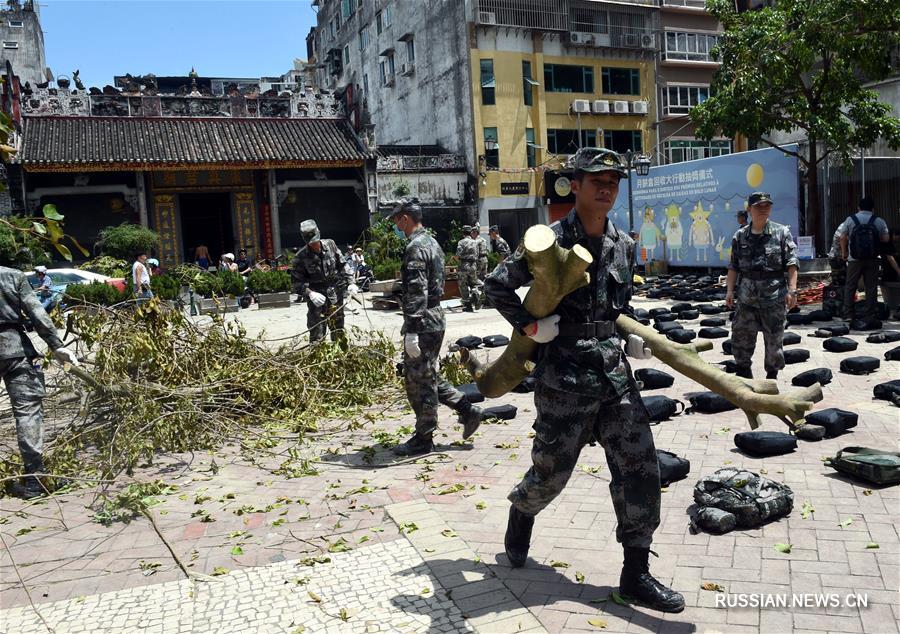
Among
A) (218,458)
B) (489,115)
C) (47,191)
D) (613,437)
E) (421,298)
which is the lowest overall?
(218,458)

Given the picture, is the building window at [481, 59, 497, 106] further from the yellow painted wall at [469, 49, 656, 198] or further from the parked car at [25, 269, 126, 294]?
the parked car at [25, 269, 126, 294]

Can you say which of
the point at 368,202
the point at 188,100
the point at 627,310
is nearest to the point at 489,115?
the point at 368,202

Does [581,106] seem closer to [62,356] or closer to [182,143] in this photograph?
[182,143]

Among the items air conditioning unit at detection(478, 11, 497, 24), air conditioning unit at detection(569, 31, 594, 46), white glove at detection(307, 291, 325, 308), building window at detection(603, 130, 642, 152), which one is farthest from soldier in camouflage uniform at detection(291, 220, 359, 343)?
air conditioning unit at detection(569, 31, 594, 46)

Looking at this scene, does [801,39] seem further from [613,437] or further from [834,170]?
[613,437]

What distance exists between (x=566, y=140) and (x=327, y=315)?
84.6 ft

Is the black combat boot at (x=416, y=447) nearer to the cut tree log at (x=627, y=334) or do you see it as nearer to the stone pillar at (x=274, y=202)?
the cut tree log at (x=627, y=334)

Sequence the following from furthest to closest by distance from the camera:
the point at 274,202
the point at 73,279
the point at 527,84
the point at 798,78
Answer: the point at 527,84
the point at 274,202
the point at 73,279
the point at 798,78

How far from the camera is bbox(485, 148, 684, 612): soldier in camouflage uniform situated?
327 centimetres

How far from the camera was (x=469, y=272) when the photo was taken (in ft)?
54.5

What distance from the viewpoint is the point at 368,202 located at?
28609 mm

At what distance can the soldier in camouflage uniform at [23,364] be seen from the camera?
542 cm

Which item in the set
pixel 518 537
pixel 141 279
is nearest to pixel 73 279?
pixel 141 279

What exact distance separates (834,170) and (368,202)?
16995 millimetres
